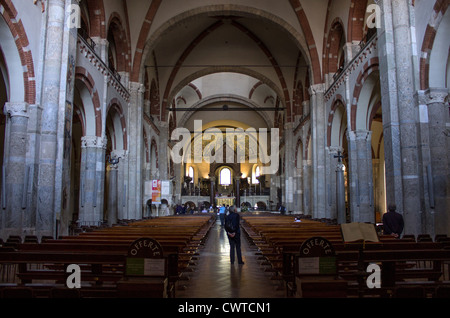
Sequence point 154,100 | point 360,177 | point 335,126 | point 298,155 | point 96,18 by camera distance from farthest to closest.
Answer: point 298,155 < point 154,100 < point 335,126 < point 96,18 < point 360,177

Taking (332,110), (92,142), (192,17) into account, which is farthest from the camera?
(192,17)

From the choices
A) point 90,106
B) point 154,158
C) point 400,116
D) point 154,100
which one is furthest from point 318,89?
point 154,158

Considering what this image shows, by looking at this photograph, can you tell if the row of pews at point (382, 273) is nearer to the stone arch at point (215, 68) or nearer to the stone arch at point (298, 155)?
the stone arch at point (215, 68)

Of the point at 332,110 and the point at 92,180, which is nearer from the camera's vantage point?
the point at 92,180

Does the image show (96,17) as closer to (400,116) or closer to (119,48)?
(119,48)

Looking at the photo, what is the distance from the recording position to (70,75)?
11.8 metres

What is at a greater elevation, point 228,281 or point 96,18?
point 96,18

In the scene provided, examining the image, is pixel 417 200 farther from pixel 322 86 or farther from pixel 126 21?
pixel 126 21

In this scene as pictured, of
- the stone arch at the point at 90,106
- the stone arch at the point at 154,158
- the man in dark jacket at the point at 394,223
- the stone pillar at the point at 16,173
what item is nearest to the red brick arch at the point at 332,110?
the man in dark jacket at the point at 394,223

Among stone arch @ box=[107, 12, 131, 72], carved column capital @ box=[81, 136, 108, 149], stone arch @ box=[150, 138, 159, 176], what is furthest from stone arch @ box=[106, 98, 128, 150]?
stone arch @ box=[150, 138, 159, 176]

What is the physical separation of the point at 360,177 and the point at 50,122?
38.4 feet

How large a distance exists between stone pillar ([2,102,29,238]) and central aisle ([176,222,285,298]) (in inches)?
186

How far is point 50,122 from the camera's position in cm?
1066
